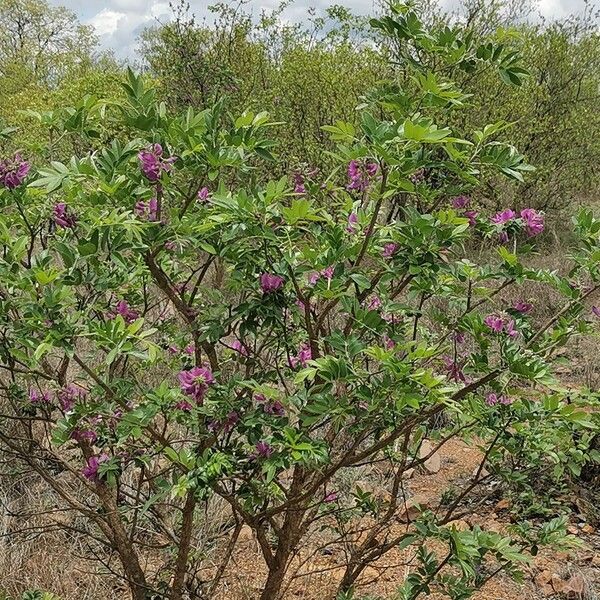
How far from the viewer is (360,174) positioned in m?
1.79

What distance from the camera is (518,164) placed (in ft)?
5.03

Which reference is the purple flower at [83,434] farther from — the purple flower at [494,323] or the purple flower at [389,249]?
the purple flower at [494,323]

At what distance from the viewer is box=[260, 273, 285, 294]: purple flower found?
4.71 ft

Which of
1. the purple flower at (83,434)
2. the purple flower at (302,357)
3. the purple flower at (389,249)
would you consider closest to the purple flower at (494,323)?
the purple flower at (389,249)

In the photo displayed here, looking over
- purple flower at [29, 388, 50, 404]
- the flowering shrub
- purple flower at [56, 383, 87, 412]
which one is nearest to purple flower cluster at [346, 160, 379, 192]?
the flowering shrub

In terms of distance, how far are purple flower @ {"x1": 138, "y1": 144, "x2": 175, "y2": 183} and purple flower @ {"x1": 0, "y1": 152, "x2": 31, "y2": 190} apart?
1.28 ft

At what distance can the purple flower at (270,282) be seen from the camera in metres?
1.44

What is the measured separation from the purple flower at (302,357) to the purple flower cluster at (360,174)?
1.45ft

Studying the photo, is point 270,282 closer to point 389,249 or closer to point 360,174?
point 389,249

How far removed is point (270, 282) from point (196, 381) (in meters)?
0.28

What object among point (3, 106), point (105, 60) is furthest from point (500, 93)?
point (105, 60)

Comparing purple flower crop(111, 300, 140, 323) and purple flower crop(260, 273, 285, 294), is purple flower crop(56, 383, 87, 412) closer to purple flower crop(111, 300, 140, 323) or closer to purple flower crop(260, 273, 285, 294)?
purple flower crop(111, 300, 140, 323)

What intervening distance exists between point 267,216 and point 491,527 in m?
2.24

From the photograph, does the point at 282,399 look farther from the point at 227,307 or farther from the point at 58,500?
the point at 58,500
